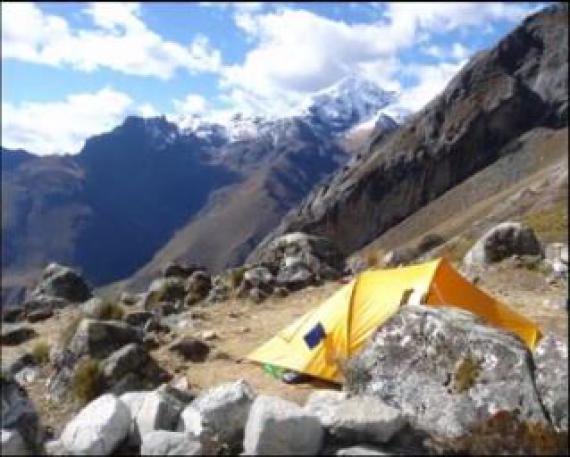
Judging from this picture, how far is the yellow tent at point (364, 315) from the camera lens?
21.9 m

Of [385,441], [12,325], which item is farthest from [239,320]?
[385,441]

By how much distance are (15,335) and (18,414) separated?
17930mm

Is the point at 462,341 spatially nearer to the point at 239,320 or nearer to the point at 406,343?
the point at 406,343

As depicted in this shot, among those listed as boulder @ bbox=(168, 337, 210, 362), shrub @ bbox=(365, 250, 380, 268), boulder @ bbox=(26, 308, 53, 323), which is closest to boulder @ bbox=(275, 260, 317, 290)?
shrub @ bbox=(365, 250, 380, 268)

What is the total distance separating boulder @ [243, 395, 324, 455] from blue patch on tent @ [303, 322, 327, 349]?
840cm

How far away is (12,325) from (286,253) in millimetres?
11307

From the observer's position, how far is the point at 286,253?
38.2 metres

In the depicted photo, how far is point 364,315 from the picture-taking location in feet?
74.1

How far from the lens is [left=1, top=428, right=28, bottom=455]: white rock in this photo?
47.0 ft

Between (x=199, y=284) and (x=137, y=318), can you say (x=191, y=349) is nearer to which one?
(x=137, y=318)

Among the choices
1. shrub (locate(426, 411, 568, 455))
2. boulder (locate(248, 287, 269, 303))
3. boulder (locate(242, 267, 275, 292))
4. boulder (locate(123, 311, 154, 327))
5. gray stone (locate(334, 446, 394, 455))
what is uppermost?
boulder (locate(242, 267, 275, 292))

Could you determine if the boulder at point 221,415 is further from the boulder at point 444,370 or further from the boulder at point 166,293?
the boulder at point 166,293

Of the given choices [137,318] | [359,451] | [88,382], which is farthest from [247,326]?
[359,451]

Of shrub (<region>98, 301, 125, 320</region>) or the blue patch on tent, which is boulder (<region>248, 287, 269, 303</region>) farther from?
the blue patch on tent
